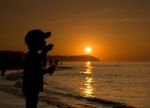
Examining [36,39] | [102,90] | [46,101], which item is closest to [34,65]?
[36,39]

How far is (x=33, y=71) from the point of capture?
5.22 metres

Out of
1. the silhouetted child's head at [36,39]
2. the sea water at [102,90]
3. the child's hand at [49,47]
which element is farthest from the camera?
the sea water at [102,90]

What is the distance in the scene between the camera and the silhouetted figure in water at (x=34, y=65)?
5176 millimetres

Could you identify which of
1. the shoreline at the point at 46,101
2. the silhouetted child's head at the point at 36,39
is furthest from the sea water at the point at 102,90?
the silhouetted child's head at the point at 36,39

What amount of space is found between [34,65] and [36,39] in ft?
1.20

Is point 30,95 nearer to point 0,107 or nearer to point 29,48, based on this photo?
point 29,48

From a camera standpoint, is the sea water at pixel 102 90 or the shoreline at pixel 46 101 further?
the sea water at pixel 102 90

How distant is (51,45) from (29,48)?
44cm

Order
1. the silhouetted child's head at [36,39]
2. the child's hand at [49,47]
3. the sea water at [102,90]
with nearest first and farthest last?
the child's hand at [49,47]
the silhouetted child's head at [36,39]
the sea water at [102,90]

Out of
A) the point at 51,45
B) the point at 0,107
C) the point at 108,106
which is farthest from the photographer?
the point at 108,106

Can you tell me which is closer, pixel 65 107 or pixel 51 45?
pixel 51 45

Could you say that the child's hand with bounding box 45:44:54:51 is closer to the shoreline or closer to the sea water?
the shoreline

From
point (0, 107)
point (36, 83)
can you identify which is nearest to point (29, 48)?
point (36, 83)

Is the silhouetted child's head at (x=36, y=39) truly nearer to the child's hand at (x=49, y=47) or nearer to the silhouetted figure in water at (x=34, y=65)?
the silhouetted figure in water at (x=34, y=65)
